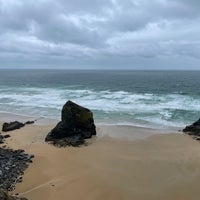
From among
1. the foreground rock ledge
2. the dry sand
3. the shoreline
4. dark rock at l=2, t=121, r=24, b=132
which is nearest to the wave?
the shoreline

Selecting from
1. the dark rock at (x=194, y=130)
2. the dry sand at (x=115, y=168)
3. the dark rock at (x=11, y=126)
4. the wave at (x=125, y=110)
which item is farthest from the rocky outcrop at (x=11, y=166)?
the dark rock at (x=194, y=130)

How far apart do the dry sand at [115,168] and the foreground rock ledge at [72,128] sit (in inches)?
43.1

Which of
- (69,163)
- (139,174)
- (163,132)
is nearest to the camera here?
(139,174)

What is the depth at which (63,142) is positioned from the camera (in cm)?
2803

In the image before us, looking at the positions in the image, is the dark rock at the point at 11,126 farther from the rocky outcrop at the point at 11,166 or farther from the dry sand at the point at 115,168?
the rocky outcrop at the point at 11,166

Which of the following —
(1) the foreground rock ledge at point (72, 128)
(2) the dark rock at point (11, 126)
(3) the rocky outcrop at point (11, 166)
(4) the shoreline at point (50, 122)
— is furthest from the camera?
(4) the shoreline at point (50, 122)

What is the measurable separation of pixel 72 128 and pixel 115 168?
9.09m

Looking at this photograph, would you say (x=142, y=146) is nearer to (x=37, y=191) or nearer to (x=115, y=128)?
(x=115, y=128)

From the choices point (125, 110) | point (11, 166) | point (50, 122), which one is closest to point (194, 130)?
point (125, 110)

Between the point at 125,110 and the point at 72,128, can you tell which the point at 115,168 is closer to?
the point at 72,128

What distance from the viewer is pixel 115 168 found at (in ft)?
71.3

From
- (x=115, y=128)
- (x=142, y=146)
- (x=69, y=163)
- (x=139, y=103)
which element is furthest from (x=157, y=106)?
(x=69, y=163)

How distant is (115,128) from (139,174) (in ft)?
43.4

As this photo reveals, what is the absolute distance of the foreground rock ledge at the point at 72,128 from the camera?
94.6 feet
